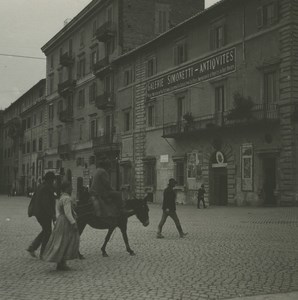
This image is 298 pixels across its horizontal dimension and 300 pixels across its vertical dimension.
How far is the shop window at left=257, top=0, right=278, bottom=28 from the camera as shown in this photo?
87.8 feet

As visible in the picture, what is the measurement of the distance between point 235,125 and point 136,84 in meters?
13.0

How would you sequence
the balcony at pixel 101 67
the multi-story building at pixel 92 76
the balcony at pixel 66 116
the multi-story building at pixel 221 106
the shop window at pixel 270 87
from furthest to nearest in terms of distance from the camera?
the balcony at pixel 66 116, the balcony at pixel 101 67, the multi-story building at pixel 92 76, the shop window at pixel 270 87, the multi-story building at pixel 221 106

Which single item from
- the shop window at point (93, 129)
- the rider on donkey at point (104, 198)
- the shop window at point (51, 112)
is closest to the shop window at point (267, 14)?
the rider on donkey at point (104, 198)

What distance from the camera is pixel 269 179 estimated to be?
89.0 ft

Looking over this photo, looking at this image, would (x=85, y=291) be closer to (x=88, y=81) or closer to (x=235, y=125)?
(x=235, y=125)

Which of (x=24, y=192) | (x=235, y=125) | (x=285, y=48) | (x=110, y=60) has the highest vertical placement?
(x=110, y=60)

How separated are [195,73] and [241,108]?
6.06m

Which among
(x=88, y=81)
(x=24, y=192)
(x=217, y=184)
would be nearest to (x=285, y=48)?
(x=217, y=184)

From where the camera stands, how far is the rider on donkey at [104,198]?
34.3 feet

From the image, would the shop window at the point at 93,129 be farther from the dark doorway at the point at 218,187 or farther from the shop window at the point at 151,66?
the dark doorway at the point at 218,187

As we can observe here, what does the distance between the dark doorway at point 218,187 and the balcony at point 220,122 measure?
2490 mm

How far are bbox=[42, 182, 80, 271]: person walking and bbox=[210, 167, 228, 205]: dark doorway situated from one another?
22459 mm

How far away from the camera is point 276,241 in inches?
503

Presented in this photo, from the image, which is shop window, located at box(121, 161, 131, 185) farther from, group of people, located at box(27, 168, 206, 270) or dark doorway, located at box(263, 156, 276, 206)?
group of people, located at box(27, 168, 206, 270)
